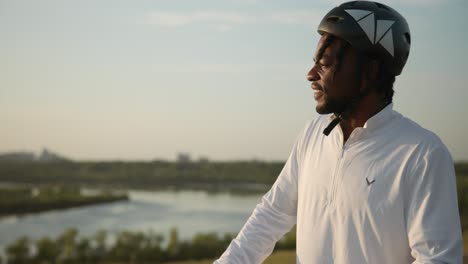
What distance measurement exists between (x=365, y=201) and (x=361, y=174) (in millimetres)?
118

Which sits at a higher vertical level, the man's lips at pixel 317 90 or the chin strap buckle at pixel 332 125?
the man's lips at pixel 317 90

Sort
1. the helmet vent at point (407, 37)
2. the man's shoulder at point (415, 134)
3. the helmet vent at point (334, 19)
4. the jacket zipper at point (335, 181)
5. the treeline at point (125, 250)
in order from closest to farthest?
1. the man's shoulder at point (415, 134)
2. the jacket zipper at point (335, 181)
3. the helmet vent at point (334, 19)
4. the helmet vent at point (407, 37)
5. the treeline at point (125, 250)

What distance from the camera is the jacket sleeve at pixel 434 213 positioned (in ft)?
6.37

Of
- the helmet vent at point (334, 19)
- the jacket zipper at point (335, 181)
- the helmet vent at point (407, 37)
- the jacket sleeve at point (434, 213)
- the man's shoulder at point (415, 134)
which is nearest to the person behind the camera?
the jacket sleeve at point (434, 213)

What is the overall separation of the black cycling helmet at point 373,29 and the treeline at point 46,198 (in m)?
12.5

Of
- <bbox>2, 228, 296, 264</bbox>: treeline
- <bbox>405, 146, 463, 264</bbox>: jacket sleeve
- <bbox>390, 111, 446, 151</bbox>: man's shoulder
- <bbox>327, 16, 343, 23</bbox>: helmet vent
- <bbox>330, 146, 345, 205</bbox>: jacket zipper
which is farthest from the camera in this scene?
<bbox>2, 228, 296, 264</bbox>: treeline

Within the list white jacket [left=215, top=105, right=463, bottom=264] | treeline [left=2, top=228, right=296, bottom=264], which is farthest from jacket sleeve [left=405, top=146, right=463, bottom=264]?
treeline [left=2, top=228, right=296, bottom=264]

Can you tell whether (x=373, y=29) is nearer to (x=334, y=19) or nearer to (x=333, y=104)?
(x=334, y=19)

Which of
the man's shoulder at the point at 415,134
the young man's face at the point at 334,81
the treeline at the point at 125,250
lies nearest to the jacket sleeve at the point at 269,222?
the young man's face at the point at 334,81

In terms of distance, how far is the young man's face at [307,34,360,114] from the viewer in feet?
7.55

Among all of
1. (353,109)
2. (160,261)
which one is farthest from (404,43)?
(160,261)

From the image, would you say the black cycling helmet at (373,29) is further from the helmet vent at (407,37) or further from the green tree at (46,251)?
the green tree at (46,251)

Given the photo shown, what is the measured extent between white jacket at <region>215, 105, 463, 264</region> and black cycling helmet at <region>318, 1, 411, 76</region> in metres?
0.28

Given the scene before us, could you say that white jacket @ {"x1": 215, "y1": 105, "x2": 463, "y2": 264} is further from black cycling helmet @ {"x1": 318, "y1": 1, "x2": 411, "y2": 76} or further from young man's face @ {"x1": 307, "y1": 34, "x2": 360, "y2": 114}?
black cycling helmet @ {"x1": 318, "y1": 1, "x2": 411, "y2": 76}
